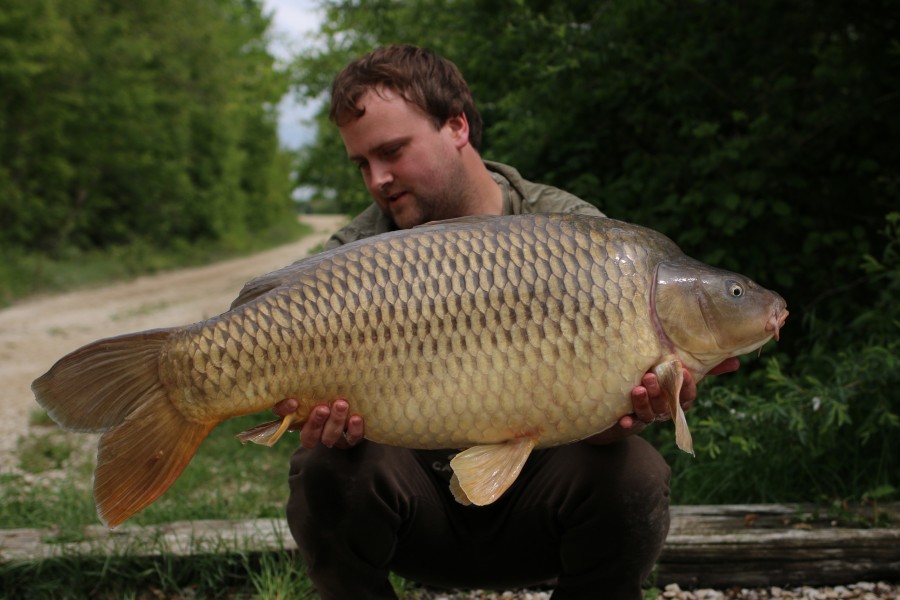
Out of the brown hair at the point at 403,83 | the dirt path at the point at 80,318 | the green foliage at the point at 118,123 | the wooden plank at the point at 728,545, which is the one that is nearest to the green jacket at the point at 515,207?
the brown hair at the point at 403,83

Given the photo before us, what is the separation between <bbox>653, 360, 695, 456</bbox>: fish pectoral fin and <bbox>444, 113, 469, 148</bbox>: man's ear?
2.42ft

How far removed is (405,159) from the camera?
1.81 meters

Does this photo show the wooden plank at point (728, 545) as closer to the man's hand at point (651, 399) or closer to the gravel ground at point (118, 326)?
the gravel ground at point (118, 326)

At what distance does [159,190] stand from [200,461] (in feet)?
40.5

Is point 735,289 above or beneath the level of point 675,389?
above

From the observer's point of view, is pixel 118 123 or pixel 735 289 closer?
pixel 735 289

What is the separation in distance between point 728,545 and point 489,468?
978 millimetres

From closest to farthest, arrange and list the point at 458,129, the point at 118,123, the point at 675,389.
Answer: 1. the point at 675,389
2. the point at 458,129
3. the point at 118,123

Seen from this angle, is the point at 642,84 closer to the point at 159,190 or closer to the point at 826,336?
the point at 826,336

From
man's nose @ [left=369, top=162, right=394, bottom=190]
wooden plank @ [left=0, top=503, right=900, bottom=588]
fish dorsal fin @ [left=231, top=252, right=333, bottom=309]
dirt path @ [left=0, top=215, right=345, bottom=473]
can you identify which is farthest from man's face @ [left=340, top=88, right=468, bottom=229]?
dirt path @ [left=0, top=215, right=345, bottom=473]

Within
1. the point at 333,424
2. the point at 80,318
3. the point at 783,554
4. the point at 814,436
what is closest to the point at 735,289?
the point at 333,424

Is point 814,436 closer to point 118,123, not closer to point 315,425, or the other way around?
point 315,425

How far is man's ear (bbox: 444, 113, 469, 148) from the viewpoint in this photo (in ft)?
6.22

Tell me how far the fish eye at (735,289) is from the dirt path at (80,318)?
9.54 feet
